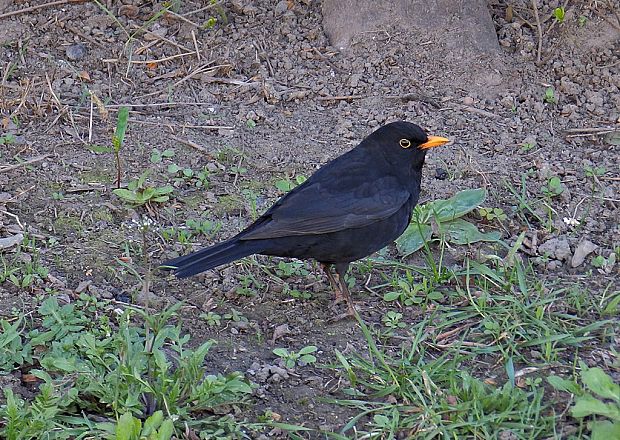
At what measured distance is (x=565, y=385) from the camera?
3867 millimetres

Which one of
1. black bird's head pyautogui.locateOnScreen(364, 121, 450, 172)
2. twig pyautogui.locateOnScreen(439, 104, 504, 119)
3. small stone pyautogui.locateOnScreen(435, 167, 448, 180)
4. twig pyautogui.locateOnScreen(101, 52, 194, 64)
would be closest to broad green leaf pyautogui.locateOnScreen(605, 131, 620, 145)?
twig pyautogui.locateOnScreen(439, 104, 504, 119)

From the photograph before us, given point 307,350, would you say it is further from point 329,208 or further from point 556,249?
point 556,249

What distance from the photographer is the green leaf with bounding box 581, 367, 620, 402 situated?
11.5 ft

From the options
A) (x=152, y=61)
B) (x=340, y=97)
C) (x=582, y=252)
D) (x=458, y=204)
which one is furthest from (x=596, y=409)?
(x=152, y=61)

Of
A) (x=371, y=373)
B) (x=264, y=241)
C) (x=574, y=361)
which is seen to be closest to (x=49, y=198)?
(x=264, y=241)

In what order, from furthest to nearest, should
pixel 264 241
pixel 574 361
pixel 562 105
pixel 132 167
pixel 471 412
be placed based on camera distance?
pixel 562 105
pixel 132 167
pixel 264 241
pixel 574 361
pixel 471 412

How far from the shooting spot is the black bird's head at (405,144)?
5.42m

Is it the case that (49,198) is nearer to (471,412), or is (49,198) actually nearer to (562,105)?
(471,412)

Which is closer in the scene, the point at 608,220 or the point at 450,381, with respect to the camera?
the point at 450,381

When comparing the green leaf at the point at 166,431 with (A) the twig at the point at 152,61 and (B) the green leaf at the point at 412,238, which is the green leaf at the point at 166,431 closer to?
(B) the green leaf at the point at 412,238

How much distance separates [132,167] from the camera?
20.0 ft

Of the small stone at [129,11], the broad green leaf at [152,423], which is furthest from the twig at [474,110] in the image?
the broad green leaf at [152,423]

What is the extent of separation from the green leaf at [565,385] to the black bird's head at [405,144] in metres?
1.83

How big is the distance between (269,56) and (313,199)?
7.25 ft
